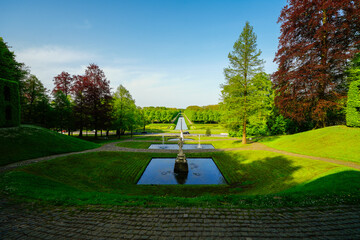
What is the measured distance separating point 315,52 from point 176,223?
82.4ft

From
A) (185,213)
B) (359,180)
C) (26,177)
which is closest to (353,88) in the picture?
(359,180)

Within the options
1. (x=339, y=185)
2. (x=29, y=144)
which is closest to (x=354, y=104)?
(x=339, y=185)

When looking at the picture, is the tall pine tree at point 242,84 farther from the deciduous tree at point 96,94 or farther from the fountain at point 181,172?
the deciduous tree at point 96,94

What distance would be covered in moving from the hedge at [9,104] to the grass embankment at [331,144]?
109 feet

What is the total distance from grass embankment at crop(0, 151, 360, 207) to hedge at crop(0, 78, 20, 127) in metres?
9.24

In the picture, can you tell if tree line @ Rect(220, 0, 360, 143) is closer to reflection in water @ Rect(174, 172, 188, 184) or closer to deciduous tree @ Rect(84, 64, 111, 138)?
reflection in water @ Rect(174, 172, 188, 184)

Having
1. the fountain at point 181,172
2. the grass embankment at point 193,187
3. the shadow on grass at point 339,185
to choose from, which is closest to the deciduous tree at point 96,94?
the grass embankment at point 193,187

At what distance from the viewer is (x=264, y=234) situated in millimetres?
3992

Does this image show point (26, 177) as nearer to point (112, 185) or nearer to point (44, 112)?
point (112, 185)

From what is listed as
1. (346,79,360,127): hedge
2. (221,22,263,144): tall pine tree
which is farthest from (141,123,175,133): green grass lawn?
(346,79,360,127): hedge

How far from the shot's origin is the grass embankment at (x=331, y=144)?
13461mm

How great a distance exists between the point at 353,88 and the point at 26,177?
31.0 m

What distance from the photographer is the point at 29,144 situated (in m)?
15.2

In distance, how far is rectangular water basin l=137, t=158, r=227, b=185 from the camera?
11.7m
